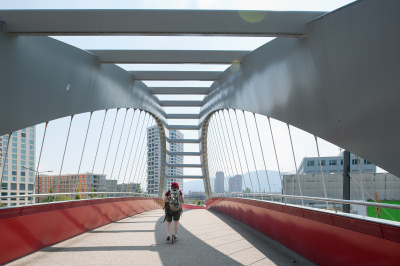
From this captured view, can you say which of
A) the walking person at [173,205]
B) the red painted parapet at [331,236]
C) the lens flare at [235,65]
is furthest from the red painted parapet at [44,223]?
the lens flare at [235,65]

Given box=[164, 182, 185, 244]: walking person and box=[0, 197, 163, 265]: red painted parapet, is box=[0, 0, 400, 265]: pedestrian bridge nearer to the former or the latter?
box=[0, 197, 163, 265]: red painted parapet

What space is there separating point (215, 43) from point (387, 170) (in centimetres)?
916

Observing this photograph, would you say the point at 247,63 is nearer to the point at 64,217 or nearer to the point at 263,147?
the point at 263,147

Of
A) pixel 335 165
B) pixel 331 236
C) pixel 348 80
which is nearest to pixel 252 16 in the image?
pixel 348 80

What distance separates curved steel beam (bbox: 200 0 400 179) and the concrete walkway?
2429 mm

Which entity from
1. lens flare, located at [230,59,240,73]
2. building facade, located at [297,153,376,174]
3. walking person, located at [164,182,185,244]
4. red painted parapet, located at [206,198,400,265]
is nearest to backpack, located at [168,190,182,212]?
walking person, located at [164,182,185,244]

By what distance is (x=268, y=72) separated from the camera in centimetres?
1165

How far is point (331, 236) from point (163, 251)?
9.93ft

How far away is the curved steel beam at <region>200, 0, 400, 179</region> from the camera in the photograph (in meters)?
5.91

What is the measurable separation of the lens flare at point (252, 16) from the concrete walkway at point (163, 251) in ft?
15.8

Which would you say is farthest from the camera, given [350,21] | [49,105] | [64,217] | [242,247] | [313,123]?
[49,105]

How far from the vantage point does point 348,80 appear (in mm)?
7027

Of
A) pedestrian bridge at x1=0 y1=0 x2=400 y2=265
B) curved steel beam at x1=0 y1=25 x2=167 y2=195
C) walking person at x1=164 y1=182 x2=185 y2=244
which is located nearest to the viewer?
pedestrian bridge at x1=0 y1=0 x2=400 y2=265

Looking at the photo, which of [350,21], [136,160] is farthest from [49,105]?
[136,160]
